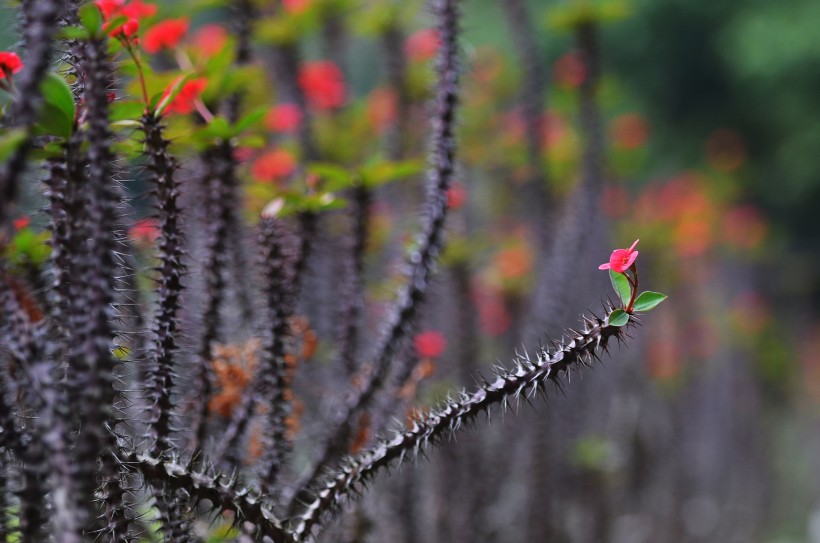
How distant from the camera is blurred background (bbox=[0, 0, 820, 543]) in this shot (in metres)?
3.01

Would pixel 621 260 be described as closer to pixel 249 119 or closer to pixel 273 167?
pixel 249 119

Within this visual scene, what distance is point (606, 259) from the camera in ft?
16.3

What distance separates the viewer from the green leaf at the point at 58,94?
94 centimetres

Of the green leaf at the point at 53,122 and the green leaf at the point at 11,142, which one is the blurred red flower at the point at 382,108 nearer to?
the green leaf at the point at 53,122

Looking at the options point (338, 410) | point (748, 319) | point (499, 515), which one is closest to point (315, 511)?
point (338, 410)

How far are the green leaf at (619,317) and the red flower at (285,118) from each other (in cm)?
205

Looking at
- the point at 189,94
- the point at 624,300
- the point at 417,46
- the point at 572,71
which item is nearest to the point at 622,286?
the point at 624,300

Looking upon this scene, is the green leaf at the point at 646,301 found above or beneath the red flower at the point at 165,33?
beneath

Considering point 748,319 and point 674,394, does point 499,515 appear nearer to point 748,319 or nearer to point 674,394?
point 674,394

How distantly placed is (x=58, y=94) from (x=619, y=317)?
827mm

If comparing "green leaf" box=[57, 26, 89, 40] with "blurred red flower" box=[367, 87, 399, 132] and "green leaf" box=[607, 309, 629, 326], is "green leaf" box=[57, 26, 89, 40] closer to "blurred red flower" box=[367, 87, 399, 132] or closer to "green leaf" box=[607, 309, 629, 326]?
"green leaf" box=[607, 309, 629, 326]

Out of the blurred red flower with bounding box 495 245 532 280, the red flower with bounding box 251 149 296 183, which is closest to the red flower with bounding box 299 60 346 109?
the red flower with bounding box 251 149 296 183

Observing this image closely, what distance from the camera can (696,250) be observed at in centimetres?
570

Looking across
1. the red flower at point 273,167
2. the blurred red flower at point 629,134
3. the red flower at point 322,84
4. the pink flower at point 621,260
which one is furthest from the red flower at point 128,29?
the blurred red flower at point 629,134
